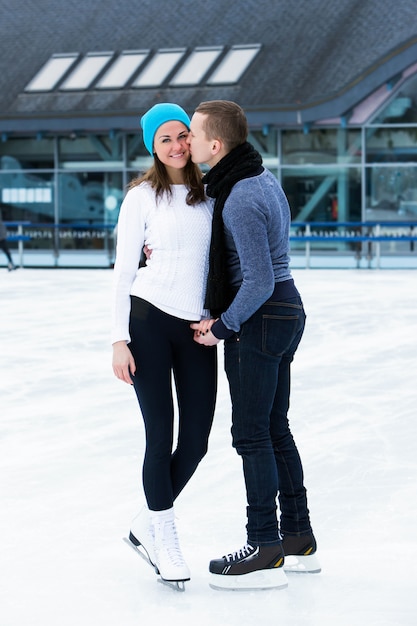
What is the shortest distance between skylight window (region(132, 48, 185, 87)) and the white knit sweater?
21.1m

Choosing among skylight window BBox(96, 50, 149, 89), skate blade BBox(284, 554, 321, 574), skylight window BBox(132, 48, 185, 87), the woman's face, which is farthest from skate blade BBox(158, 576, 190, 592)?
skylight window BBox(96, 50, 149, 89)

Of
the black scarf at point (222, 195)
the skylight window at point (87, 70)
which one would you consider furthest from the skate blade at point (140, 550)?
the skylight window at point (87, 70)

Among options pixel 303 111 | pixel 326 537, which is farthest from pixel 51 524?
pixel 303 111

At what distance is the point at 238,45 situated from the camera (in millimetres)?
24938

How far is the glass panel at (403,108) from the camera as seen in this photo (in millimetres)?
22938

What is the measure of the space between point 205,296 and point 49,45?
24.1 meters

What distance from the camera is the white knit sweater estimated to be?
3484mm

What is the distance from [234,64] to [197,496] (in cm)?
2068

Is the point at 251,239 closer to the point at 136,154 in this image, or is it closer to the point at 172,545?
the point at 172,545

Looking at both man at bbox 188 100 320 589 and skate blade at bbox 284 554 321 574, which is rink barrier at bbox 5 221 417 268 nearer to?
skate blade at bbox 284 554 321 574

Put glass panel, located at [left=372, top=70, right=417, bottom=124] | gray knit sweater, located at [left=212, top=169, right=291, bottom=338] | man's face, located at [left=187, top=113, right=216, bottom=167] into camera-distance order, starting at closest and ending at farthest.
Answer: gray knit sweater, located at [left=212, top=169, right=291, bottom=338]
man's face, located at [left=187, top=113, right=216, bottom=167]
glass panel, located at [left=372, top=70, right=417, bottom=124]

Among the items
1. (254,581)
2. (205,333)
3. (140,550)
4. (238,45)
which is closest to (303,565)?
(254,581)

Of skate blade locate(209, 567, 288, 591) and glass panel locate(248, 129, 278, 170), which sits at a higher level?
glass panel locate(248, 129, 278, 170)

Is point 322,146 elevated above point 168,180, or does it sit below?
above
